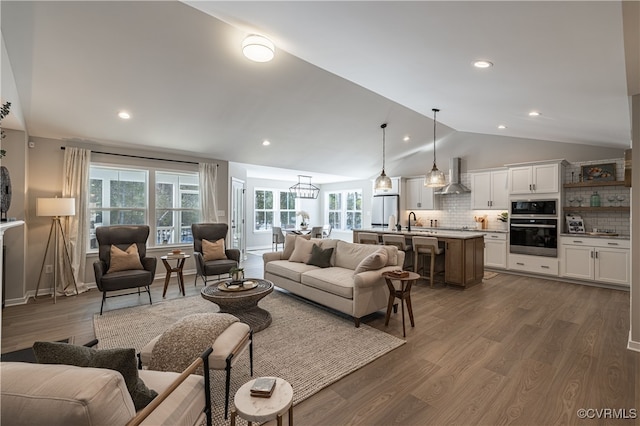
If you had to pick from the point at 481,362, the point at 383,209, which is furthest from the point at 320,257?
the point at 383,209

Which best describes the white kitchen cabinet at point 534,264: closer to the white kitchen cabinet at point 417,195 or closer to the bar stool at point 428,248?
the bar stool at point 428,248

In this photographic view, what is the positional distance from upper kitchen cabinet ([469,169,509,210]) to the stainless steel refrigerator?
6.58 ft

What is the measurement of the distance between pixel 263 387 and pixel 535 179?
6547 mm

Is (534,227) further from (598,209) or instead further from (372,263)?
(372,263)

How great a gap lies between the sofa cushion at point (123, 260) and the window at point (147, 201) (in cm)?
133

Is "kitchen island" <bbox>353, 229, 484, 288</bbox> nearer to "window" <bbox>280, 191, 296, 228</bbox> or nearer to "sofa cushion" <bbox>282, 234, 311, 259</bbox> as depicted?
"sofa cushion" <bbox>282, 234, 311, 259</bbox>

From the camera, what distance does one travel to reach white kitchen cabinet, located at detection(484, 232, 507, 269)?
621 cm

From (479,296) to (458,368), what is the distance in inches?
95.5

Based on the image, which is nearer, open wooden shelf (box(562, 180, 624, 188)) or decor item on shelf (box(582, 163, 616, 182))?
open wooden shelf (box(562, 180, 624, 188))

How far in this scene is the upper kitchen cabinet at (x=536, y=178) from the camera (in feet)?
18.2

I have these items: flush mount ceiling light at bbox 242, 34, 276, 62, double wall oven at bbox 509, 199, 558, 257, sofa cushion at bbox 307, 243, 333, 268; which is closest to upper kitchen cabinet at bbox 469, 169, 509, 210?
double wall oven at bbox 509, 199, 558, 257

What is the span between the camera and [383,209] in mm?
8609

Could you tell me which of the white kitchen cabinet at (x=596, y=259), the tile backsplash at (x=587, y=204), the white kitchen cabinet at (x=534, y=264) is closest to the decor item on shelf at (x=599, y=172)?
the tile backsplash at (x=587, y=204)

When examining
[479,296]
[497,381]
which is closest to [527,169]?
[479,296]
